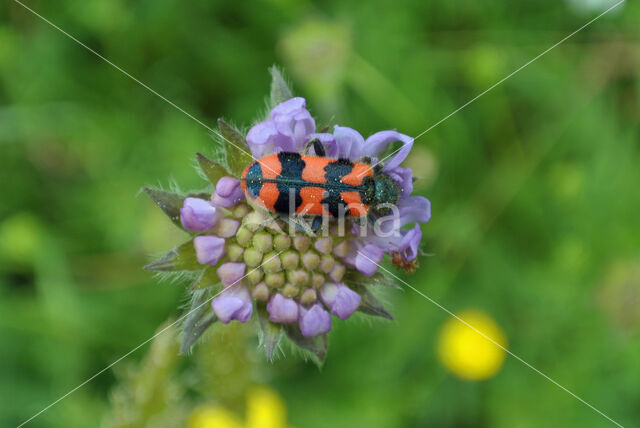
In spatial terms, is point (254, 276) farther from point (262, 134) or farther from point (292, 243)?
point (262, 134)

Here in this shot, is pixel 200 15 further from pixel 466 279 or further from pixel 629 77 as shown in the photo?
pixel 629 77

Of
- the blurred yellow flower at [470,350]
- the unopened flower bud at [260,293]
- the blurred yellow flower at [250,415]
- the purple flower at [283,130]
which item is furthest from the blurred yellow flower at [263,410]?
the purple flower at [283,130]

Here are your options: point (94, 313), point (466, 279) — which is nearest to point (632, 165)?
point (466, 279)

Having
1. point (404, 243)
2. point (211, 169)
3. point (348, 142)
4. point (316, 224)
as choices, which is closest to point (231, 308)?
point (316, 224)

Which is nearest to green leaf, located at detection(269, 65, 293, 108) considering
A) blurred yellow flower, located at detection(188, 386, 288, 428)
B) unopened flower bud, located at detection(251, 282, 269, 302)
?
unopened flower bud, located at detection(251, 282, 269, 302)

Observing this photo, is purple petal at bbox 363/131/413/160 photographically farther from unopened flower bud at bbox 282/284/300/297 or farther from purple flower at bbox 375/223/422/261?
unopened flower bud at bbox 282/284/300/297

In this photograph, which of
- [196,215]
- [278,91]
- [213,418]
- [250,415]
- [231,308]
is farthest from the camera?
[250,415]
